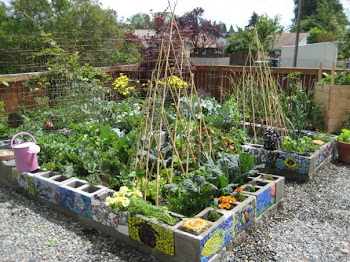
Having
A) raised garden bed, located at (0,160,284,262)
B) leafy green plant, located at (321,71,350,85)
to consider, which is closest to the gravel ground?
raised garden bed, located at (0,160,284,262)

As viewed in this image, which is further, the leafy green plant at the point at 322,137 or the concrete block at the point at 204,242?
the leafy green plant at the point at 322,137

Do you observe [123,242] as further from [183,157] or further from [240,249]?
[183,157]

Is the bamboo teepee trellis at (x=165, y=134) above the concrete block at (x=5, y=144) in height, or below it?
above

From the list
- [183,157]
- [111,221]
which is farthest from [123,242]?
[183,157]

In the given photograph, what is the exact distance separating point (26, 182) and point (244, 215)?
2266 mm

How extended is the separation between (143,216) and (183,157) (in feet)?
3.75

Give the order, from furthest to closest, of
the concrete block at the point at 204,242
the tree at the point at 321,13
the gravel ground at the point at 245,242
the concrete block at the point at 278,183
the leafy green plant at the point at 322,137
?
1. the tree at the point at 321,13
2. the leafy green plant at the point at 322,137
3. the concrete block at the point at 278,183
4. the gravel ground at the point at 245,242
5. the concrete block at the point at 204,242

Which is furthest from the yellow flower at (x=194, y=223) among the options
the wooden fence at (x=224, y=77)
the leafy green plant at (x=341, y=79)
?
the wooden fence at (x=224, y=77)

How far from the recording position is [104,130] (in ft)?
12.8

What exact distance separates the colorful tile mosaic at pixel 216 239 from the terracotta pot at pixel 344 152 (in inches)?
109

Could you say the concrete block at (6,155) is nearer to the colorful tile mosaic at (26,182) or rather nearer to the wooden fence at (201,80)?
the colorful tile mosaic at (26,182)

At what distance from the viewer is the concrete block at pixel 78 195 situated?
2939mm

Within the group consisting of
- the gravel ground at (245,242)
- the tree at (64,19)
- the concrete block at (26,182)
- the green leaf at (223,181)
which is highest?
the tree at (64,19)

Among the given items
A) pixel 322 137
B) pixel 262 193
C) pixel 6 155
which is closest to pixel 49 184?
pixel 6 155
